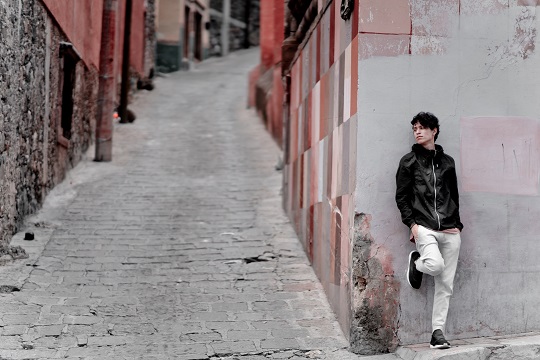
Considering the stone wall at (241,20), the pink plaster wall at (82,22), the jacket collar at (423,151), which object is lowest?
the jacket collar at (423,151)

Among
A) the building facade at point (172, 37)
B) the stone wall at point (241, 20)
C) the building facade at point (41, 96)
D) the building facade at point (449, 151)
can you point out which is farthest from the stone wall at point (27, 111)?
the stone wall at point (241, 20)

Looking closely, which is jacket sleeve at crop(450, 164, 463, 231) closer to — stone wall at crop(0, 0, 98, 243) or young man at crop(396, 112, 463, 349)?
young man at crop(396, 112, 463, 349)

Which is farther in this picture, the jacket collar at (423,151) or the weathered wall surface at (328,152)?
the weathered wall surface at (328,152)

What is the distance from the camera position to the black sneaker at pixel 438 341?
486cm

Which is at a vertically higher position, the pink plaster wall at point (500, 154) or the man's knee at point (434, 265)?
the pink plaster wall at point (500, 154)

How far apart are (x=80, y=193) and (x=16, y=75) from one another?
2827 millimetres

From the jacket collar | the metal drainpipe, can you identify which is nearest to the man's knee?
the jacket collar

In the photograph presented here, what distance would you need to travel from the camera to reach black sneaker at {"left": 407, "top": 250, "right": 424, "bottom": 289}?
495cm

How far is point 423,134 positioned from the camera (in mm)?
4934

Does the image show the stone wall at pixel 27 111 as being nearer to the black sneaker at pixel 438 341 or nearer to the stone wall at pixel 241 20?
the black sneaker at pixel 438 341

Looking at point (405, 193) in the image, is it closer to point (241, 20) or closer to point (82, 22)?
point (82, 22)

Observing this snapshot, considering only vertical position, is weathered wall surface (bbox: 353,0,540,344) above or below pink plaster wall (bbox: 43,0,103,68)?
below

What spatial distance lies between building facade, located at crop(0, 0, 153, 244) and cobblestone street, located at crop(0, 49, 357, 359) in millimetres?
390

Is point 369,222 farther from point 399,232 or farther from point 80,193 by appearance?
point 80,193
